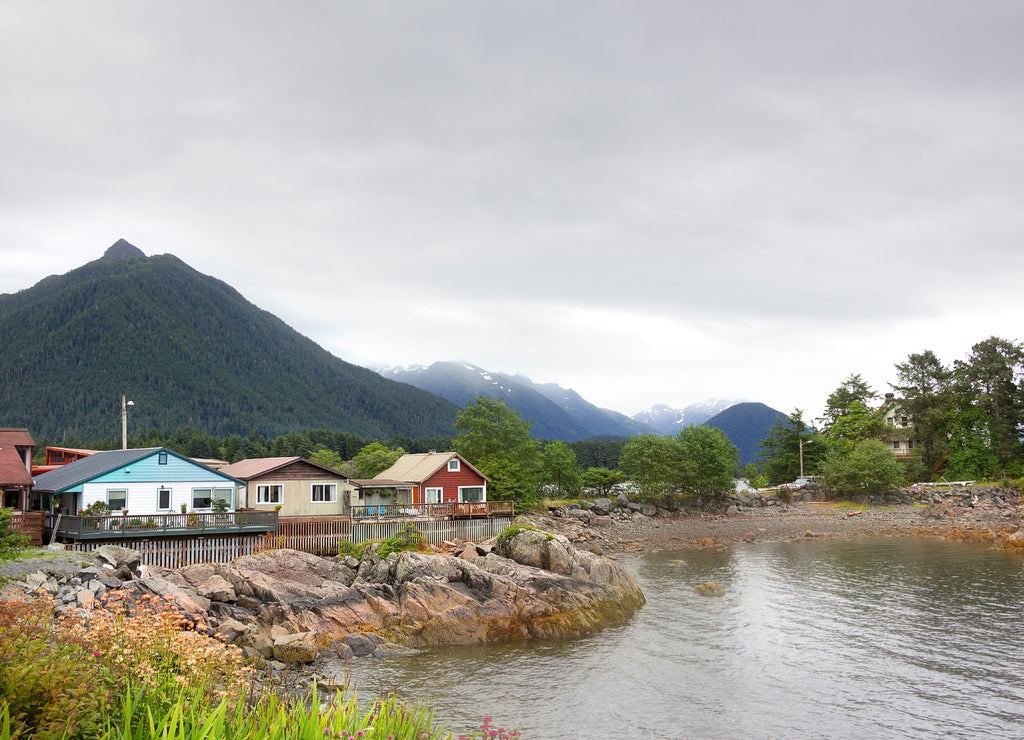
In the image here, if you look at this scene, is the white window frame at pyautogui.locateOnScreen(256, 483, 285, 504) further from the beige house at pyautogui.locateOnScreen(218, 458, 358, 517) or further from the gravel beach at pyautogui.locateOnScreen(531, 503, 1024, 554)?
the gravel beach at pyautogui.locateOnScreen(531, 503, 1024, 554)

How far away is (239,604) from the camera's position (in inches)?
1041

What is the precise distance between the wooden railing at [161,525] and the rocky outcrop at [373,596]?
13.6ft

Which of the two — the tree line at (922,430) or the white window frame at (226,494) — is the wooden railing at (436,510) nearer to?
the white window frame at (226,494)

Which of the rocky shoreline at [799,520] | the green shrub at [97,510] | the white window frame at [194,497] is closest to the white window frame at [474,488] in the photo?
the rocky shoreline at [799,520]

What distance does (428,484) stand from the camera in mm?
52094

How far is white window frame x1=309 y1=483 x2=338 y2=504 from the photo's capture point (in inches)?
1768

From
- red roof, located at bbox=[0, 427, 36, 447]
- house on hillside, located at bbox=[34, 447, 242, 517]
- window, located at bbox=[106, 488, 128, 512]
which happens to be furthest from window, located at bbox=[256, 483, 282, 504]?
red roof, located at bbox=[0, 427, 36, 447]

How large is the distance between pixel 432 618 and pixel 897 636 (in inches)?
753

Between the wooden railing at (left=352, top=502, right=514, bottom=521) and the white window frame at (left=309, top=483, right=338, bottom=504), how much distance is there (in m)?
2.03

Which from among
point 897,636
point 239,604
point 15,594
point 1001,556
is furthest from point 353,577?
point 1001,556

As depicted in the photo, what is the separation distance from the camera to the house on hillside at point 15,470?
34969mm

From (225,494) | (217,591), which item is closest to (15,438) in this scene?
(225,494)

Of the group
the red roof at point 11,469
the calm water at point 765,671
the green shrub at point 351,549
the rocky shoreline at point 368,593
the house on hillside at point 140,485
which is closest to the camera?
the calm water at point 765,671

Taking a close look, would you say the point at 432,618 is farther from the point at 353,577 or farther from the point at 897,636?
the point at 897,636
